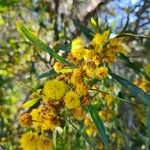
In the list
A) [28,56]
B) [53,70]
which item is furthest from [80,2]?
[53,70]

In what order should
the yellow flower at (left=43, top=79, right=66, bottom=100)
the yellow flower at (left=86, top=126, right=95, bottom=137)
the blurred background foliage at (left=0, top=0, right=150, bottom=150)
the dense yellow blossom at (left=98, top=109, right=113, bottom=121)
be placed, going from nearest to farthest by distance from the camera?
the yellow flower at (left=43, top=79, right=66, bottom=100) → the yellow flower at (left=86, top=126, right=95, bottom=137) → the dense yellow blossom at (left=98, top=109, right=113, bottom=121) → the blurred background foliage at (left=0, top=0, right=150, bottom=150)

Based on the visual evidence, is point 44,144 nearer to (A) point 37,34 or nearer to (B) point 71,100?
(B) point 71,100

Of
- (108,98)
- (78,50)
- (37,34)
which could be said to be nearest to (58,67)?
(78,50)

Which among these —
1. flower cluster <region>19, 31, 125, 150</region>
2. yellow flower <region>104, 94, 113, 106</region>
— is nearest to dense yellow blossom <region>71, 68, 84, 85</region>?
flower cluster <region>19, 31, 125, 150</region>

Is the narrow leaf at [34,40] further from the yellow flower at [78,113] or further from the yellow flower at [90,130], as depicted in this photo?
the yellow flower at [90,130]

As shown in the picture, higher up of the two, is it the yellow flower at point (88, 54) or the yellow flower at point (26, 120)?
the yellow flower at point (88, 54)

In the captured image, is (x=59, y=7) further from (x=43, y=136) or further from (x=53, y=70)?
(x=43, y=136)

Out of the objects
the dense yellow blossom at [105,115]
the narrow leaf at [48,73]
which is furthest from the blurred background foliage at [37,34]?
the narrow leaf at [48,73]

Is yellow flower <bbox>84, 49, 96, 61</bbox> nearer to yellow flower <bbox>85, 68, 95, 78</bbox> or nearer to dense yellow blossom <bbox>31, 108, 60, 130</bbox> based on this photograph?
yellow flower <bbox>85, 68, 95, 78</bbox>
